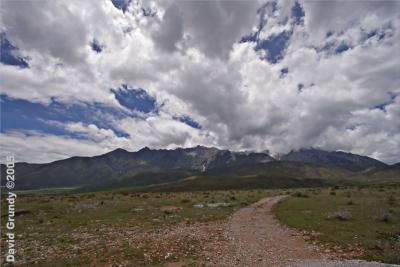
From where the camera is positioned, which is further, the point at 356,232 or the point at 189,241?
the point at 356,232

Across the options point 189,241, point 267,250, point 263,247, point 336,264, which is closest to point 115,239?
point 189,241

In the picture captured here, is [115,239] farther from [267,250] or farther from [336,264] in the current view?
→ [336,264]

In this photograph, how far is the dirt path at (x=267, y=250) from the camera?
14741 mm

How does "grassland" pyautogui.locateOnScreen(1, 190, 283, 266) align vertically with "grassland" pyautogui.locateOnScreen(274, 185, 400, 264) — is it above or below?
below

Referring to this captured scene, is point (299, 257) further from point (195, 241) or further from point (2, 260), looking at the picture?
point (2, 260)

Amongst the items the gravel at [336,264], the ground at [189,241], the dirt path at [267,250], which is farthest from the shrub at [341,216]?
the gravel at [336,264]

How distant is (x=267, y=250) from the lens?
1738 cm

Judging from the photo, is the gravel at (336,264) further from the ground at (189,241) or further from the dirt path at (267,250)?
the ground at (189,241)

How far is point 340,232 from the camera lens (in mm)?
21438

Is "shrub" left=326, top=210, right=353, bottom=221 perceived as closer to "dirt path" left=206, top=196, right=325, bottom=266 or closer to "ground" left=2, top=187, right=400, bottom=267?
"ground" left=2, top=187, right=400, bottom=267

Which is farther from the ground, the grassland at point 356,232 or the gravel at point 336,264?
the grassland at point 356,232

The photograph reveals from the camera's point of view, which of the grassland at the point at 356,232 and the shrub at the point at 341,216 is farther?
the shrub at the point at 341,216

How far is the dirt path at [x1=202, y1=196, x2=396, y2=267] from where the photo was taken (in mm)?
14741

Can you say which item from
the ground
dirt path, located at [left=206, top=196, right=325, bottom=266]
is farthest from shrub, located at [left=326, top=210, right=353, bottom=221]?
dirt path, located at [left=206, top=196, right=325, bottom=266]
